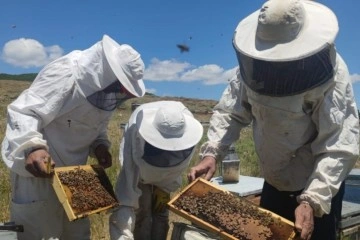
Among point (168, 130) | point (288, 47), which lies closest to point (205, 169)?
point (168, 130)

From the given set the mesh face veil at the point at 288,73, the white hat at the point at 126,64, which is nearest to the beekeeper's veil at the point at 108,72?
the white hat at the point at 126,64

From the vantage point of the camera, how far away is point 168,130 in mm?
3656

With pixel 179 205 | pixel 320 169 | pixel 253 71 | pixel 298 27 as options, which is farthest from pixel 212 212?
pixel 298 27

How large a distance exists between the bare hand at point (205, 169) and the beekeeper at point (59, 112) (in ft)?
2.41

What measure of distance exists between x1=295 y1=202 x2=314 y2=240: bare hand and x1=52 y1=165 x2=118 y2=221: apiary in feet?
4.49

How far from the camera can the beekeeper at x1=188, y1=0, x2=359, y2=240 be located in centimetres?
256

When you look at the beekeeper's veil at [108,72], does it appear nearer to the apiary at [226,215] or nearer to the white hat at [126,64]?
the white hat at [126,64]

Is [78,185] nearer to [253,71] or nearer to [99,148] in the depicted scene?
[99,148]

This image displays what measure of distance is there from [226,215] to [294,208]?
0.67 metres

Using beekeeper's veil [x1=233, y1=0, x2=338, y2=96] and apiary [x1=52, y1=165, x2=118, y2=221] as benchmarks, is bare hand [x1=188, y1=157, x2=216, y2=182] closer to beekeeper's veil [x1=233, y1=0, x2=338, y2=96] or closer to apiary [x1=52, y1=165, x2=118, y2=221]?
apiary [x1=52, y1=165, x2=118, y2=221]

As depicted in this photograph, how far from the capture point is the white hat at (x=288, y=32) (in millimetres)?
2508

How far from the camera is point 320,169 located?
2.74 m

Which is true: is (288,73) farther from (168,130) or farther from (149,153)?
(149,153)

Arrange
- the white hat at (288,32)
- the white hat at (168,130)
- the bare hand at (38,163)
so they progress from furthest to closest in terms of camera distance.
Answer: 1. the white hat at (168,130)
2. the bare hand at (38,163)
3. the white hat at (288,32)
